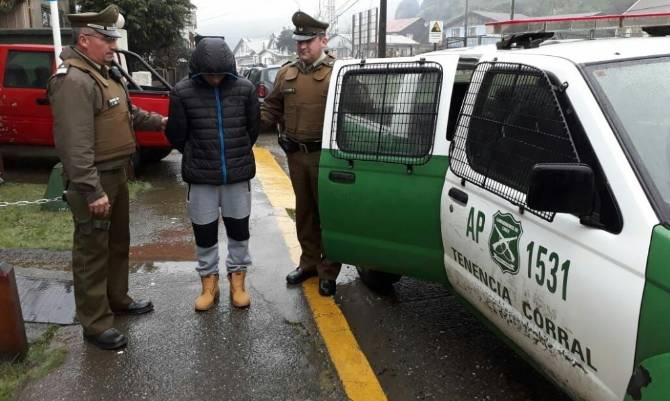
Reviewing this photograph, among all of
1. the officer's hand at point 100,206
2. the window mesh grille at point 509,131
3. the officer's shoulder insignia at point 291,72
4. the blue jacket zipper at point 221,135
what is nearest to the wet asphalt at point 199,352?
the officer's hand at point 100,206

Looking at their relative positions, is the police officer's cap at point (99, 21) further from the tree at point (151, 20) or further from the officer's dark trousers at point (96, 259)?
the tree at point (151, 20)

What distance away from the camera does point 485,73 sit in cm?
285

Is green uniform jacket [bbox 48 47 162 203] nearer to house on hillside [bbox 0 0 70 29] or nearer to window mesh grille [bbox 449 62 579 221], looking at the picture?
window mesh grille [bbox 449 62 579 221]

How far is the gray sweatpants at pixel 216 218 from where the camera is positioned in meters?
3.82

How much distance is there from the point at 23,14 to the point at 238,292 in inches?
597

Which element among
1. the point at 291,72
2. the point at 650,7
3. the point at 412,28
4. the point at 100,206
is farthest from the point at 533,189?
the point at 412,28

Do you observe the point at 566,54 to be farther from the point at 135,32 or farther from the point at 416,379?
the point at 135,32

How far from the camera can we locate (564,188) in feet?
6.45

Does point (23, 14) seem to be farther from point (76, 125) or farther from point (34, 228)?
point (76, 125)

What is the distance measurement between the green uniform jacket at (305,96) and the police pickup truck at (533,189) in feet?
1.50

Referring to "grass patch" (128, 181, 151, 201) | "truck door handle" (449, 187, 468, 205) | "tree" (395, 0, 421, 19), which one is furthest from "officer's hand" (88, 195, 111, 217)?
"tree" (395, 0, 421, 19)

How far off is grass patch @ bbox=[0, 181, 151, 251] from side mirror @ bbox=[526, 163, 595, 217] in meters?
4.24

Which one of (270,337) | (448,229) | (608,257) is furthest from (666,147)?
(270,337)

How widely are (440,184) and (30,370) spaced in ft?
7.85
